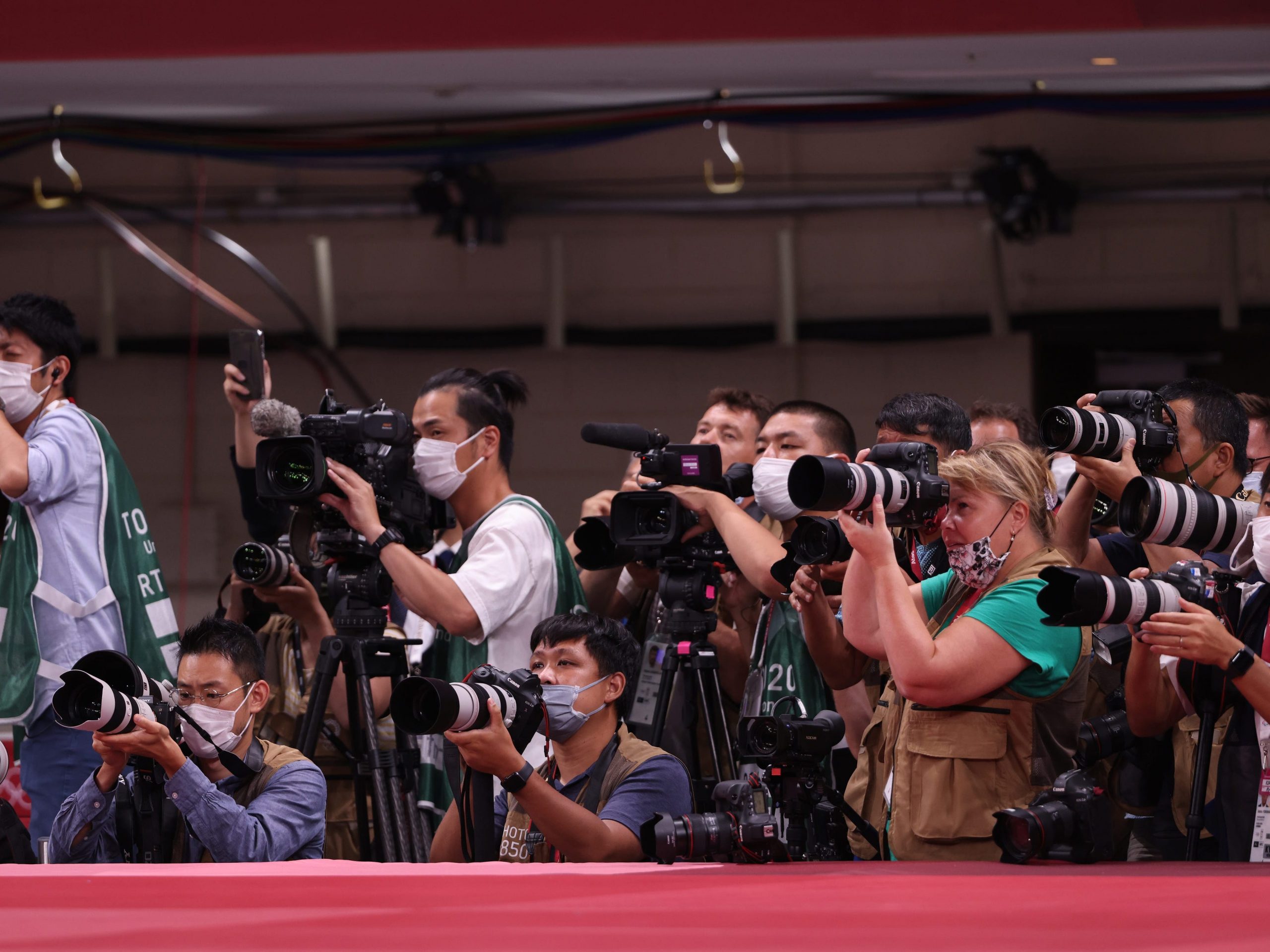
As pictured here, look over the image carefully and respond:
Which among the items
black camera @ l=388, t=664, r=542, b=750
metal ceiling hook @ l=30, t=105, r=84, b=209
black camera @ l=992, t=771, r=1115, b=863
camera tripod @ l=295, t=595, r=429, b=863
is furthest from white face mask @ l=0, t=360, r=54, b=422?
metal ceiling hook @ l=30, t=105, r=84, b=209

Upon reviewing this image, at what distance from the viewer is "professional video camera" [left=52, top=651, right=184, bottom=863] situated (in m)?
2.31

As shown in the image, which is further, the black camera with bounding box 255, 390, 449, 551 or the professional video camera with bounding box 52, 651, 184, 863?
the black camera with bounding box 255, 390, 449, 551

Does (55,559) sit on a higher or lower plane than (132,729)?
higher

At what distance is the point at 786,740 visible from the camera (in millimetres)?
2279

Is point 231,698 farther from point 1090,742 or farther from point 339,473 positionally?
point 1090,742

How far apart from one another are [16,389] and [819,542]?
1602mm

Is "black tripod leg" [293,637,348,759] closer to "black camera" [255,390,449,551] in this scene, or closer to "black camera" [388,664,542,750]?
"black camera" [255,390,449,551]

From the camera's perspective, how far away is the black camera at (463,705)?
218 centimetres

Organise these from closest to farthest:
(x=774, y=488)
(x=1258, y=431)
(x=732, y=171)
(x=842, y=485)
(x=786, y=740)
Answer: (x=842, y=485)
(x=786, y=740)
(x=774, y=488)
(x=1258, y=431)
(x=732, y=171)

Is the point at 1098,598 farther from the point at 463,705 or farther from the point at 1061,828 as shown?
the point at 463,705

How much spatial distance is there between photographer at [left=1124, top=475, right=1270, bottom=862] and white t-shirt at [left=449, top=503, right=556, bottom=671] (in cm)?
112

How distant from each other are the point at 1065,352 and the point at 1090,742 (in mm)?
3097

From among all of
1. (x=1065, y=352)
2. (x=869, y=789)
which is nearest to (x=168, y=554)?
(x=1065, y=352)

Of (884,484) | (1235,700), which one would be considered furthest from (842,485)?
(1235,700)
